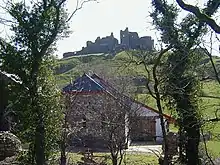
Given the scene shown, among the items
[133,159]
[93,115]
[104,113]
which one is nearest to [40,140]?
[104,113]

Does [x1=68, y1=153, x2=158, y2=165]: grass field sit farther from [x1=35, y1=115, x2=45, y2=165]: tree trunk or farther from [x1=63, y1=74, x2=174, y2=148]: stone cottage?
[x1=35, y1=115, x2=45, y2=165]: tree trunk

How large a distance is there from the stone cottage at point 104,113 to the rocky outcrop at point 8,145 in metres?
2.27

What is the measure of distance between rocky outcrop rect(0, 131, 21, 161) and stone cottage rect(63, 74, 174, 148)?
7.44ft

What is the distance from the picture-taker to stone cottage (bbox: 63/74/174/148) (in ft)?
60.6

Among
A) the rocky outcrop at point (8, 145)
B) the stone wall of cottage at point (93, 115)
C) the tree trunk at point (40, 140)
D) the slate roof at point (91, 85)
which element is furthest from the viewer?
the slate roof at point (91, 85)

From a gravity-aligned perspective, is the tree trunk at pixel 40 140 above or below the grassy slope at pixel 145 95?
below

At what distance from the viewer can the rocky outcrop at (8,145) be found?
698 inches

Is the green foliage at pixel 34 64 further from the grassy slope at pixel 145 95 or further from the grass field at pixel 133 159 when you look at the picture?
the grass field at pixel 133 159

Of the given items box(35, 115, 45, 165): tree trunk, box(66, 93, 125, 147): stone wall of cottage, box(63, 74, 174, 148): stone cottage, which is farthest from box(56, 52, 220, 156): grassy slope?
box(35, 115, 45, 165): tree trunk

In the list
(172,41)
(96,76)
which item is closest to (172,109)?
(172,41)

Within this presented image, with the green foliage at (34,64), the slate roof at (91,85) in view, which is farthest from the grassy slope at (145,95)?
the green foliage at (34,64)

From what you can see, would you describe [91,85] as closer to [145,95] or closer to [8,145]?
[145,95]

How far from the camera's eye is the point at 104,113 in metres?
19.9

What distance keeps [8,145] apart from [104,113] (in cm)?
427
